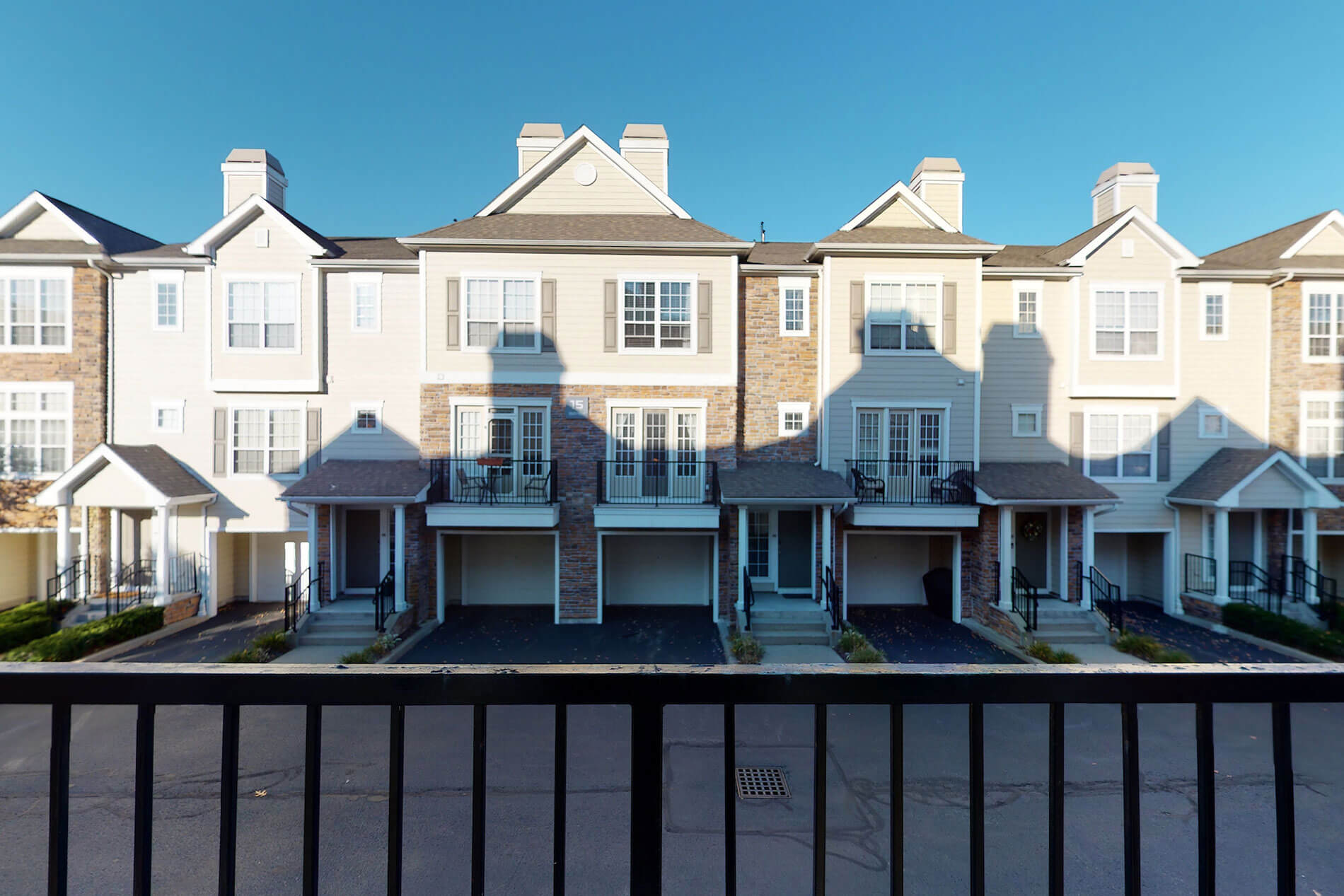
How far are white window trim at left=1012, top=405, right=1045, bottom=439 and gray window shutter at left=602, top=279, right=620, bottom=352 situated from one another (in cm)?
1006

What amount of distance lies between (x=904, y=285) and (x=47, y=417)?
20493 mm

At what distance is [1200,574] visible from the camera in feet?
46.3

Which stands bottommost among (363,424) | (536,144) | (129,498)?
(129,498)

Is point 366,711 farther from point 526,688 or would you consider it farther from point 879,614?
point 879,614

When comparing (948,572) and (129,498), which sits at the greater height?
(129,498)

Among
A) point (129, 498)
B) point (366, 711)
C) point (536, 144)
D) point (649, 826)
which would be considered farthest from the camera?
point (536, 144)

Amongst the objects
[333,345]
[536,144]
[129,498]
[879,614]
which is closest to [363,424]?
[333,345]

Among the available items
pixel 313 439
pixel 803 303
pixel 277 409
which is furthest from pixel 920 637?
pixel 277 409

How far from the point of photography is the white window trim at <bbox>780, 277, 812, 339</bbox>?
13906mm

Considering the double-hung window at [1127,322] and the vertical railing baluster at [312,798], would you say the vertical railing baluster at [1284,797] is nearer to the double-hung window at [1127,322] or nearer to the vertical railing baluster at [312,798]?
the vertical railing baluster at [312,798]

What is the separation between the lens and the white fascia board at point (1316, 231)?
14422 mm

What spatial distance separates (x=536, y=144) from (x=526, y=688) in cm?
1609

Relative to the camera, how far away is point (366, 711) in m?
9.45

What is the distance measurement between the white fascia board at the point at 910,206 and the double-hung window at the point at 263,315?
13624 millimetres
